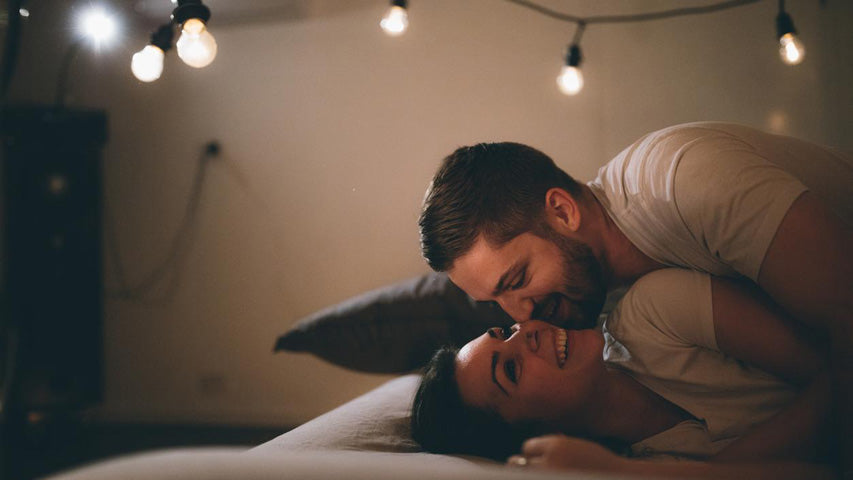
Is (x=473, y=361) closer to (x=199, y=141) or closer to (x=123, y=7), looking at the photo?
(x=199, y=141)

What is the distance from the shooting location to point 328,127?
7.91ft

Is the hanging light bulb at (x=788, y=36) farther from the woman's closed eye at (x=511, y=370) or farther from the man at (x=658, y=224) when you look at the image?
the woman's closed eye at (x=511, y=370)

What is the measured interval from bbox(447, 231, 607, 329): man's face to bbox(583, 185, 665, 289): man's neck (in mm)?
37

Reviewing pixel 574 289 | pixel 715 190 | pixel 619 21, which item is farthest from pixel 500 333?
pixel 619 21

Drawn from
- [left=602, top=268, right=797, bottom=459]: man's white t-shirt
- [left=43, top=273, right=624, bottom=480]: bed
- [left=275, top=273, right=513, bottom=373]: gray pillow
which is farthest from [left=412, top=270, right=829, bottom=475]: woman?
[left=275, top=273, right=513, bottom=373]: gray pillow

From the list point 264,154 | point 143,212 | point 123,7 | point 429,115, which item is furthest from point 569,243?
point 123,7

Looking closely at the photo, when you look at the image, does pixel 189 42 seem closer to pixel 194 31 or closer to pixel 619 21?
pixel 194 31

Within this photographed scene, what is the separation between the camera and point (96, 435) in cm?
238

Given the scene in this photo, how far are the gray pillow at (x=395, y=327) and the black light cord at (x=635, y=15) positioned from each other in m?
1.07

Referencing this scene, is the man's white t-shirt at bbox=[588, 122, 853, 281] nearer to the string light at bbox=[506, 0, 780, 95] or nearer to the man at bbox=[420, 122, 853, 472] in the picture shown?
the man at bbox=[420, 122, 853, 472]

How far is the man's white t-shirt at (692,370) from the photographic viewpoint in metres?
0.99

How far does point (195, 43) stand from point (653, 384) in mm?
1069

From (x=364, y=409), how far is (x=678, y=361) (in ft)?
2.00

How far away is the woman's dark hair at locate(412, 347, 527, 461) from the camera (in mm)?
1098
